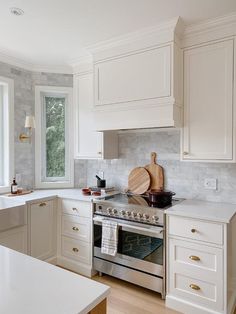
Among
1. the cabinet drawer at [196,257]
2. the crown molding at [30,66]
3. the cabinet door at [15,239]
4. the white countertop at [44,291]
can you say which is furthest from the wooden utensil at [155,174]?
the white countertop at [44,291]

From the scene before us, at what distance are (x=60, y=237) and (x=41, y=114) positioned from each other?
1.71 meters

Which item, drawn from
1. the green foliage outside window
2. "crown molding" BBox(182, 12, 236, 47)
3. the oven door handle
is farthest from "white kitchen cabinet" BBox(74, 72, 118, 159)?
"crown molding" BBox(182, 12, 236, 47)

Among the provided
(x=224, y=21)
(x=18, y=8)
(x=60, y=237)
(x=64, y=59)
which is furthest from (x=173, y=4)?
(x=60, y=237)

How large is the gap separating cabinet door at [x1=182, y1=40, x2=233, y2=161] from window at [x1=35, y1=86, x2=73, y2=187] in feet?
5.90

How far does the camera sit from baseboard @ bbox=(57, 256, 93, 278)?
2764 mm

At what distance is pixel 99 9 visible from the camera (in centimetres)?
204

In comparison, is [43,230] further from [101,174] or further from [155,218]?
[155,218]

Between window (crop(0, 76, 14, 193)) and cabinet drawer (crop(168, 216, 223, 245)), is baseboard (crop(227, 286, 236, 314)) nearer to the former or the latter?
cabinet drawer (crop(168, 216, 223, 245))

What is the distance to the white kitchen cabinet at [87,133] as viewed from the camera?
3033mm

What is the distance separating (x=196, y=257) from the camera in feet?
6.78

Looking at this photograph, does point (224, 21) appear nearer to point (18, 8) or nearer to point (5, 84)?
point (18, 8)

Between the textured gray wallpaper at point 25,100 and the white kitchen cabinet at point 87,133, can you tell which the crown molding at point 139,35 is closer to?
the white kitchen cabinet at point 87,133

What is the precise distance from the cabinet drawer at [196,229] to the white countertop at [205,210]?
0.05 meters

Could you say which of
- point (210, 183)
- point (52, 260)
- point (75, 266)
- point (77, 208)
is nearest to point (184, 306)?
point (210, 183)
